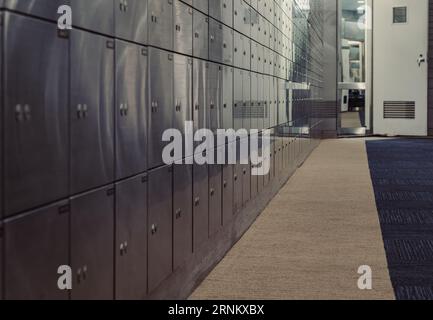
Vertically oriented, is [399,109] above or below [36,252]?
above

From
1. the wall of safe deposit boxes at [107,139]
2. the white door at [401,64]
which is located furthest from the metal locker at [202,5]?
the white door at [401,64]

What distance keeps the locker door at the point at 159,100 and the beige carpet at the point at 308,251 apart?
2.67 feet

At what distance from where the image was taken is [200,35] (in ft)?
12.0

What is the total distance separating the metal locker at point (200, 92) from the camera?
359cm

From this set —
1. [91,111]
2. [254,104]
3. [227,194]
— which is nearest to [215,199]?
[227,194]

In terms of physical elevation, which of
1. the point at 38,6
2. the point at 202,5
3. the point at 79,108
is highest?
the point at 202,5

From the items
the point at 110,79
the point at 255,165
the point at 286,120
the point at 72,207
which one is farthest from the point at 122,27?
the point at 286,120

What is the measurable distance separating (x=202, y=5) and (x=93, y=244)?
1871 millimetres

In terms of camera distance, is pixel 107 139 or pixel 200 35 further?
pixel 200 35

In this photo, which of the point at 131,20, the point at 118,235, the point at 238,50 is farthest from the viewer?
the point at 238,50

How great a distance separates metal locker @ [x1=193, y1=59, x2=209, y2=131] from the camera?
3.59 m

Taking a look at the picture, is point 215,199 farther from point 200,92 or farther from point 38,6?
point 38,6
